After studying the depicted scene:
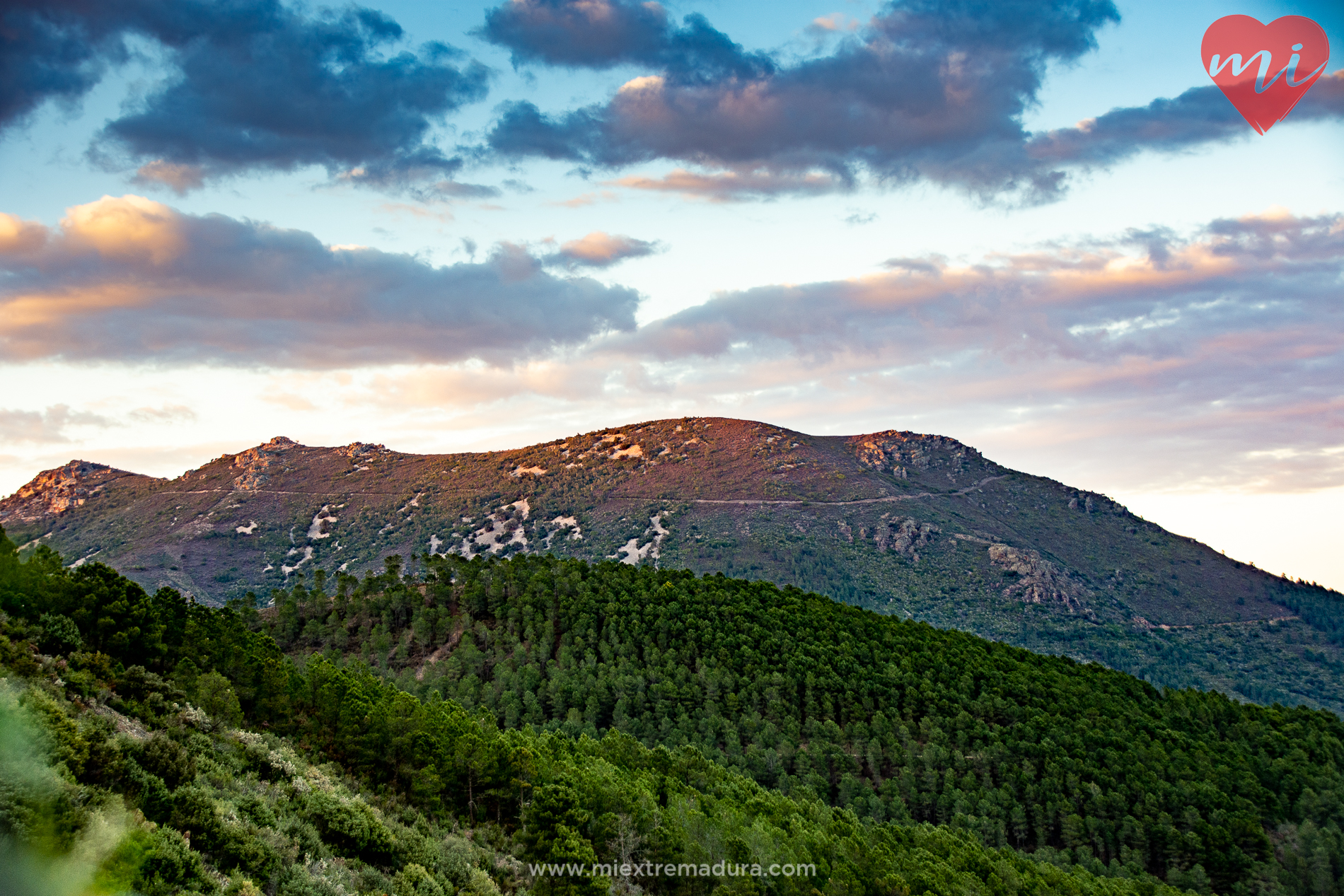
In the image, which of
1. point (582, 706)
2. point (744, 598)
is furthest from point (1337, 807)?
point (582, 706)

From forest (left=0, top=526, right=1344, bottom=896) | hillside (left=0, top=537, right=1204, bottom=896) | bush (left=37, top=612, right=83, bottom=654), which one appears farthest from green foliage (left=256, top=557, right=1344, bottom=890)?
bush (left=37, top=612, right=83, bottom=654)

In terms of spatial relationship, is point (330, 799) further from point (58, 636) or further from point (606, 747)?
point (606, 747)

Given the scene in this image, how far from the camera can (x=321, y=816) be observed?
32.2 metres

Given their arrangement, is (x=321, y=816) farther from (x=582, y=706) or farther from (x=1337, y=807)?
(x=1337, y=807)

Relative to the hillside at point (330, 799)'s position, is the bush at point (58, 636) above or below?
above

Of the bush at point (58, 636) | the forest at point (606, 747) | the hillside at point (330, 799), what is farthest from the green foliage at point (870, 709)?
the bush at point (58, 636)

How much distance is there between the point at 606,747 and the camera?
65312 millimetres

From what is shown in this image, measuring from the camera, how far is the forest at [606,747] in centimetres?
2925

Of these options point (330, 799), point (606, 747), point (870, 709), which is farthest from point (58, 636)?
point (870, 709)

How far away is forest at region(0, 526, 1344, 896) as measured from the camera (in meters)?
29.2

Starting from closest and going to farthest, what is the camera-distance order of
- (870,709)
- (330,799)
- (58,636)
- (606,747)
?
(330,799) < (58,636) < (606,747) < (870,709)

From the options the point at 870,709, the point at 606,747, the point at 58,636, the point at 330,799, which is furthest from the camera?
the point at 870,709

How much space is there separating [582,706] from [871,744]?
31.3 metres

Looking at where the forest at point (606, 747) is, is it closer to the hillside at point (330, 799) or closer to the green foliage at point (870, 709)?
the hillside at point (330, 799)
